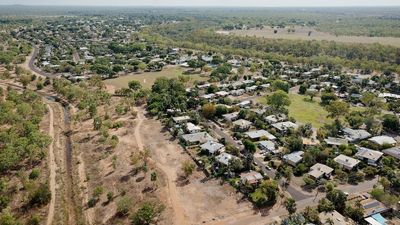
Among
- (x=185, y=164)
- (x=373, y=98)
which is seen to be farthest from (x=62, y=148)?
(x=373, y=98)

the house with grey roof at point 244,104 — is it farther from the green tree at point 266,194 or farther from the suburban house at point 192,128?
the green tree at point 266,194

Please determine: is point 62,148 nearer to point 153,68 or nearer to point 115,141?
point 115,141

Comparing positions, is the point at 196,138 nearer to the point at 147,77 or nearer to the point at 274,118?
the point at 274,118

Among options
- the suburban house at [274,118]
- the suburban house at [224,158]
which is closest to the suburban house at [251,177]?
the suburban house at [224,158]

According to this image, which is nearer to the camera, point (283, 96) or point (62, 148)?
point (62, 148)

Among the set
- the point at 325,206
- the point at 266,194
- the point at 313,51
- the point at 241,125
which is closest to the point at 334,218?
the point at 325,206

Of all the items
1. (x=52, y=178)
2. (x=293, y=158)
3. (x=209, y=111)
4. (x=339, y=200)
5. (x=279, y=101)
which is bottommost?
(x=52, y=178)

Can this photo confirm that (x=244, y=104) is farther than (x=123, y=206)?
Yes
